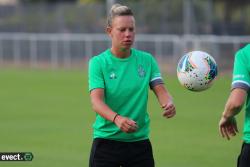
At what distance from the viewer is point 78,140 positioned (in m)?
15.1

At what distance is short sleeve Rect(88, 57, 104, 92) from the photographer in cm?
695

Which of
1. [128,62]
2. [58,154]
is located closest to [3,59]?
[58,154]

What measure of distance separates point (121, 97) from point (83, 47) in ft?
106

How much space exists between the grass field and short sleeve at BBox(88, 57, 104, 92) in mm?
5288

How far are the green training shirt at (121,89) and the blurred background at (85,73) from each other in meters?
5.30

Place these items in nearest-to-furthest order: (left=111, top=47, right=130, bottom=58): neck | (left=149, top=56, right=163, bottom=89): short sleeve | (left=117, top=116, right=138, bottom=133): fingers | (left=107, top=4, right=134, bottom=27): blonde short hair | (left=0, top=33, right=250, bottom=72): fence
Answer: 1. (left=117, top=116, right=138, bottom=133): fingers
2. (left=107, top=4, right=134, bottom=27): blonde short hair
3. (left=111, top=47, right=130, bottom=58): neck
4. (left=149, top=56, right=163, bottom=89): short sleeve
5. (left=0, top=33, right=250, bottom=72): fence

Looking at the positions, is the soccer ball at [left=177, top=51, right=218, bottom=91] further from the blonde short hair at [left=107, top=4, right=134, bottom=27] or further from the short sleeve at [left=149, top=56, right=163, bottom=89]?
the blonde short hair at [left=107, top=4, right=134, bottom=27]

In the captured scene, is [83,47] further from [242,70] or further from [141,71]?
[242,70]

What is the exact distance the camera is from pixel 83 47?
39.0 metres

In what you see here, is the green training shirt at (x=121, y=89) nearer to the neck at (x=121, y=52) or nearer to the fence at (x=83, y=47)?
the neck at (x=121, y=52)

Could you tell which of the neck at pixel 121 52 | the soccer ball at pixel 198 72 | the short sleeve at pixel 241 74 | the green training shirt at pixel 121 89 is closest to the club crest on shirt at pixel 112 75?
the green training shirt at pixel 121 89

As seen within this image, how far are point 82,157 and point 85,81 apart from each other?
17.9 meters

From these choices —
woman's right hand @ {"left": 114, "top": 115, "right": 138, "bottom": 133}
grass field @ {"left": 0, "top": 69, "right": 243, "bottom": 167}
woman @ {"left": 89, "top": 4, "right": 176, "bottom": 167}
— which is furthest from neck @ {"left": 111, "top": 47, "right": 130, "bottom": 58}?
grass field @ {"left": 0, "top": 69, "right": 243, "bottom": 167}

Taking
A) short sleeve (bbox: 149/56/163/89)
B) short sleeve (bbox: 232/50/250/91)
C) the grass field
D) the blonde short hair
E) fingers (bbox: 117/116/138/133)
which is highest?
the blonde short hair
